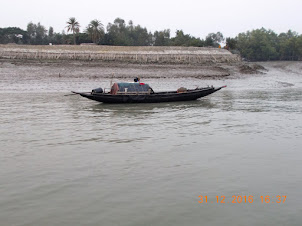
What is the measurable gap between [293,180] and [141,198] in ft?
11.3

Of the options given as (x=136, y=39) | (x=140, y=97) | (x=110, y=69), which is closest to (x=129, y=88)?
(x=140, y=97)

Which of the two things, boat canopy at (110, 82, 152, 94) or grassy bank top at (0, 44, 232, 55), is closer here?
boat canopy at (110, 82, 152, 94)

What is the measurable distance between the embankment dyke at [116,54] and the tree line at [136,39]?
1463 centimetres

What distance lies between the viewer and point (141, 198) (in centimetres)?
637

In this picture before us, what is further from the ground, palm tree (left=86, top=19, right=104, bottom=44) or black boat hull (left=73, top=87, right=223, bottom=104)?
palm tree (left=86, top=19, right=104, bottom=44)

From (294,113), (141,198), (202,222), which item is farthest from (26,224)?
(294,113)

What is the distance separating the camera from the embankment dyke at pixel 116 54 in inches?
1705

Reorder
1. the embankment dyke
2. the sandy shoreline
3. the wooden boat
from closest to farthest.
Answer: the wooden boat → the sandy shoreline → the embankment dyke

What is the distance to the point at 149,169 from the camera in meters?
8.05
